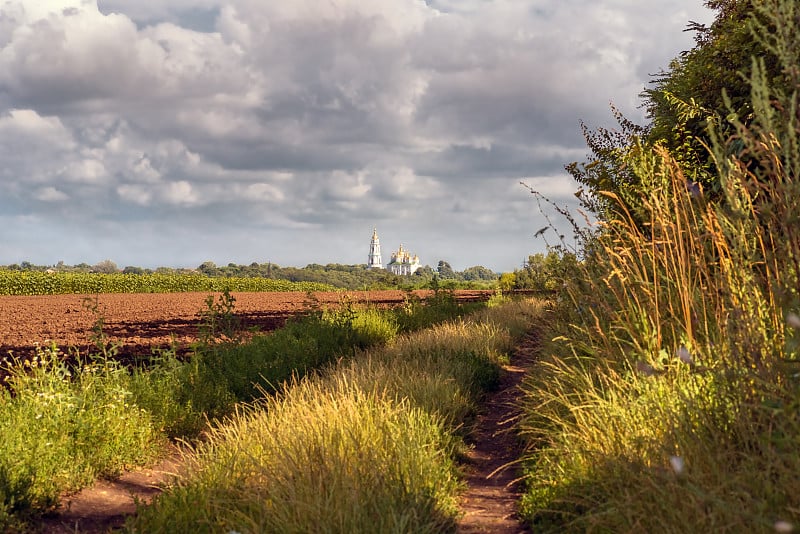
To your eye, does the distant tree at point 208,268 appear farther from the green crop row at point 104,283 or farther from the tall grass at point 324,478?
the tall grass at point 324,478

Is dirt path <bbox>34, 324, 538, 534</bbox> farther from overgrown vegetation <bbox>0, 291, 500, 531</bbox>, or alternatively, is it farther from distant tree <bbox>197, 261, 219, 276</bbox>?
distant tree <bbox>197, 261, 219, 276</bbox>

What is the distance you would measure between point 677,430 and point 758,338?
59 cm

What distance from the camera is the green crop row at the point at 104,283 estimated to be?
41312 mm

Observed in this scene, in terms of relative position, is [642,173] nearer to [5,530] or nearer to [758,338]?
[758,338]

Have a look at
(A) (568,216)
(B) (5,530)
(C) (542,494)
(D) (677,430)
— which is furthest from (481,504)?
(A) (568,216)

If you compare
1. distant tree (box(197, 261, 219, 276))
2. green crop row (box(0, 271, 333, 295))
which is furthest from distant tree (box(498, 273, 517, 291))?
distant tree (box(197, 261, 219, 276))

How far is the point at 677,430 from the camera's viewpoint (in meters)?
3.20

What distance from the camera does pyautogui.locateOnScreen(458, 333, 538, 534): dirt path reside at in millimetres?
3949

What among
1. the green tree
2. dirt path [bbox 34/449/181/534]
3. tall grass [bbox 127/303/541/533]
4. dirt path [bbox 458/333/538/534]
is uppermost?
the green tree

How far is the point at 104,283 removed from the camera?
4409 cm

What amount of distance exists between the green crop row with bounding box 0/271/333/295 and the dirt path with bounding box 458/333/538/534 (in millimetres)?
34545

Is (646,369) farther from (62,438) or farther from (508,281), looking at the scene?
(508,281)

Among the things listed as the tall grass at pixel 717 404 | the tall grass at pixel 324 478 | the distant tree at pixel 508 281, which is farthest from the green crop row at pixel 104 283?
the tall grass at pixel 717 404

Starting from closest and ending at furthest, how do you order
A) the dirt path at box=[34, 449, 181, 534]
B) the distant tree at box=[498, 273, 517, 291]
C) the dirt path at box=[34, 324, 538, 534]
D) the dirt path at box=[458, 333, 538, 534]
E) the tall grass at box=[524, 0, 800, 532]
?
the tall grass at box=[524, 0, 800, 532]
the dirt path at box=[458, 333, 538, 534]
the dirt path at box=[34, 324, 538, 534]
the dirt path at box=[34, 449, 181, 534]
the distant tree at box=[498, 273, 517, 291]
